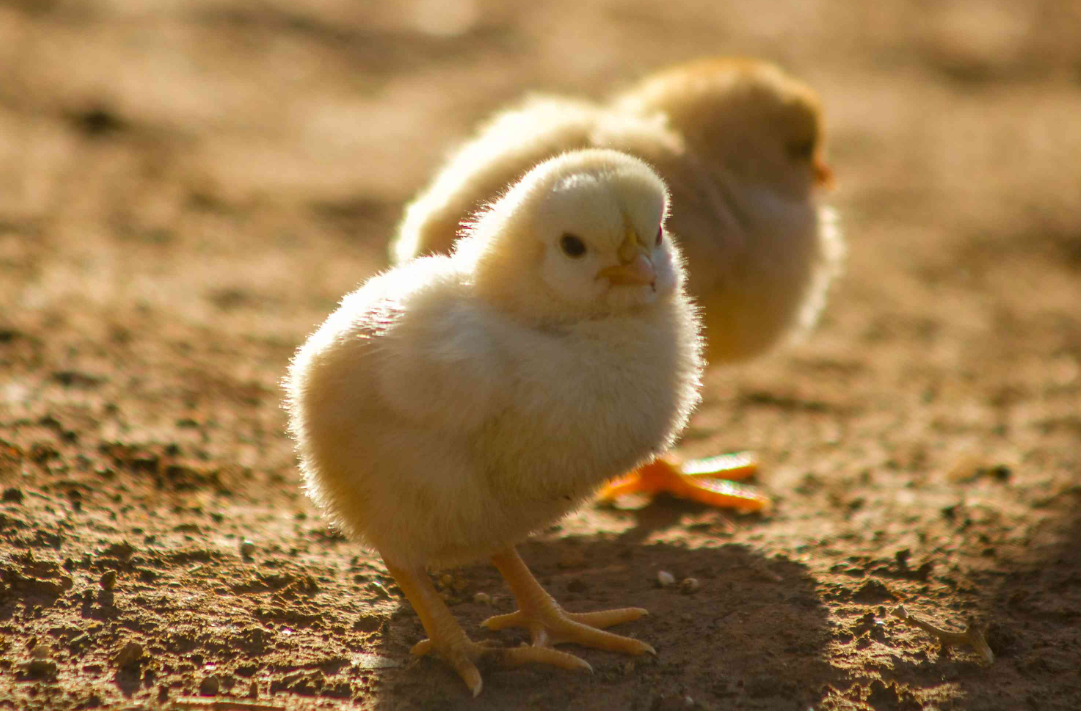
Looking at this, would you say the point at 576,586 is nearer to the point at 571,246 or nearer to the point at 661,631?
the point at 661,631

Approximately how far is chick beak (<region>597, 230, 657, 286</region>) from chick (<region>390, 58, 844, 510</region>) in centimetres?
82

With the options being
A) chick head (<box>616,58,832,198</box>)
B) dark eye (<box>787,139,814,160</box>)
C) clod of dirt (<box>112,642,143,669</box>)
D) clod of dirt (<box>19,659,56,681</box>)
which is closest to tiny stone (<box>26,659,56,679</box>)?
clod of dirt (<box>19,659,56,681</box>)

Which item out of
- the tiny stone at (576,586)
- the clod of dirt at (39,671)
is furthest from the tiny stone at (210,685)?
the tiny stone at (576,586)

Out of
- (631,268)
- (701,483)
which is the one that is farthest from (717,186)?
(631,268)

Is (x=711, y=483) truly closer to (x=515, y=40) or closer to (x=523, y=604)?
(x=523, y=604)

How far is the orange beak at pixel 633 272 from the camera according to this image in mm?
2758

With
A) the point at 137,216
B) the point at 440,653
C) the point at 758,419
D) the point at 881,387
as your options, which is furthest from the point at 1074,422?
the point at 137,216

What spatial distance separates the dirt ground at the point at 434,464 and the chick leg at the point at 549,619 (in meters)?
0.05

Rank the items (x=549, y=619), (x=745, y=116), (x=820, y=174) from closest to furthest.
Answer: (x=549, y=619), (x=745, y=116), (x=820, y=174)

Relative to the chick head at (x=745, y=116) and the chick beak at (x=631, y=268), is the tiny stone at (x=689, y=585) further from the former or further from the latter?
the chick head at (x=745, y=116)

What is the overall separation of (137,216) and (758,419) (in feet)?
11.2

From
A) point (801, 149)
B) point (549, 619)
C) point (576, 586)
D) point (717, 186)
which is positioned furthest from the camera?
point (801, 149)

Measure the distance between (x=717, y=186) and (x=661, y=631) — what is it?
181 centimetres

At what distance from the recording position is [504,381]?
264 cm
